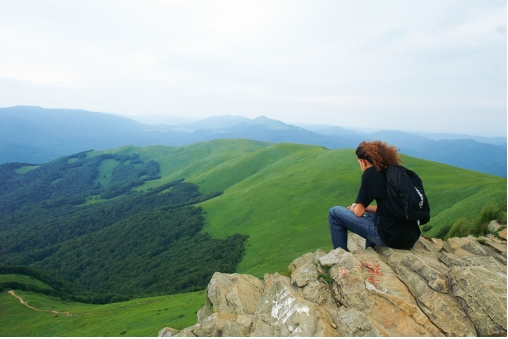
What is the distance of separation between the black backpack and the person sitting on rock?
24 centimetres

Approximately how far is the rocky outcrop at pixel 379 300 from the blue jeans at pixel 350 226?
562 mm

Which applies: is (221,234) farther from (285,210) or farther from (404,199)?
(404,199)

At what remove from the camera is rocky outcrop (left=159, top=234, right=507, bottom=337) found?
28.2 feet

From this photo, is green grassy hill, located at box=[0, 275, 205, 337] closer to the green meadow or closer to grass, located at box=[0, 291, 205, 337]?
grass, located at box=[0, 291, 205, 337]

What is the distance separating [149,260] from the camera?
130 metres

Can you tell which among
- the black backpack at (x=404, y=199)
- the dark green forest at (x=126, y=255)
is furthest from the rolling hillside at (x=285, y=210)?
the black backpack at (x=404, y=199)

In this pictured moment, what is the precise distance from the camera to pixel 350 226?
10859 mm

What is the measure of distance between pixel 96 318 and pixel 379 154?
69.3 m

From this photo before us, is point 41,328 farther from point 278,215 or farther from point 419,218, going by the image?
point 419,218

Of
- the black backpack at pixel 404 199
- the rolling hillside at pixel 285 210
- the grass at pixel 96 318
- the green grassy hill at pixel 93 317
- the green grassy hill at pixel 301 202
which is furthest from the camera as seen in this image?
the rolling hillside at pixel 285 210

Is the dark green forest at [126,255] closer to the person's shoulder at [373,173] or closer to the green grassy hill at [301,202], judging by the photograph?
the green grassy hill at [301,202]

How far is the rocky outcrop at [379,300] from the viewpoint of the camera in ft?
28.2

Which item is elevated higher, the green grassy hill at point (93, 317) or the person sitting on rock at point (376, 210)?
the person sitting on rock at point (376, 210)

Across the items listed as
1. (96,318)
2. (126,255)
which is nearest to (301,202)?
(96,318)
